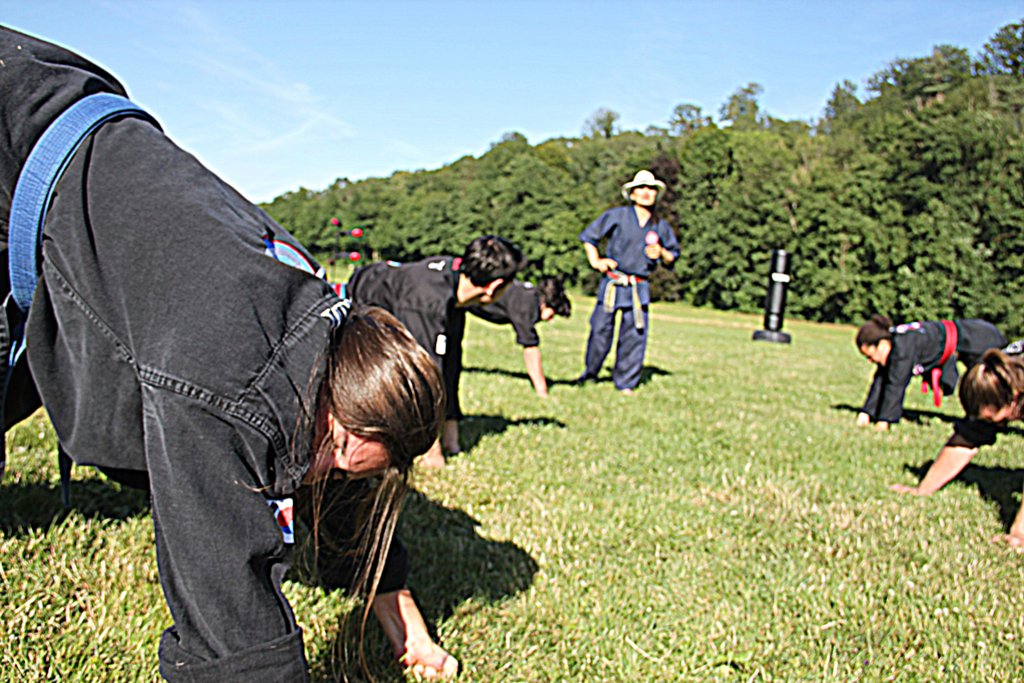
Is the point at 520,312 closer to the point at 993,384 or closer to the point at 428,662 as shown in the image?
the point at 993,384

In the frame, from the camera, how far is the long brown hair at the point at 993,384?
15.0ft

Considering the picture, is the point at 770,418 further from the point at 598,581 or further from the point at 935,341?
the point at 598,581

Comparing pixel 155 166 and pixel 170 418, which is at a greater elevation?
pixel 155 166

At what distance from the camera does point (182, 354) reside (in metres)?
1.40

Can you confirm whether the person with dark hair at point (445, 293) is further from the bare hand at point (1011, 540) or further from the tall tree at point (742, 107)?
the tall tree at point (742, 107)

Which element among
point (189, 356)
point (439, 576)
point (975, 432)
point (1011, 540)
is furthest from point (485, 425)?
point (189, 356)

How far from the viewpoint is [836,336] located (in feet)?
79.2

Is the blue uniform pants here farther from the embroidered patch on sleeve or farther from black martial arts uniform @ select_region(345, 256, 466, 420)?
the embroidered patch on sleeve

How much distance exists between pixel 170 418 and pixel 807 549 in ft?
11.2

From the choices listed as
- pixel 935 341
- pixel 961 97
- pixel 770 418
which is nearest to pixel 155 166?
pixel 770 418

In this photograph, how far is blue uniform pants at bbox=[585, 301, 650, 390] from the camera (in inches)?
342

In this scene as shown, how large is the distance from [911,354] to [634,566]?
5220 mm

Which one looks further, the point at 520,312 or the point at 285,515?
the point at 520,312

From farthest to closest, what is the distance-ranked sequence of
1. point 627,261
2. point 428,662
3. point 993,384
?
point 627,261, point 993,384, point 428,662
